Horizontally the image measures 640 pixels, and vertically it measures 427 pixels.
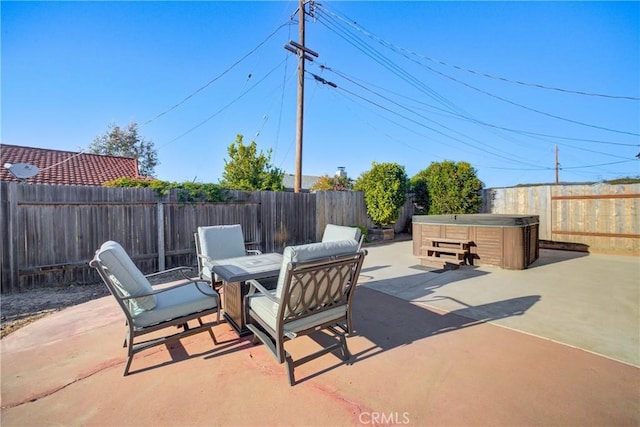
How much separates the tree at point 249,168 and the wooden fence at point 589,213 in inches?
394

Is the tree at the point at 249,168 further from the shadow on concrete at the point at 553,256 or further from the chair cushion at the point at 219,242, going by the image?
the shadow on concrete at the point at 553,256

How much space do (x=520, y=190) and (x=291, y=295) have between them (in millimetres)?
9923

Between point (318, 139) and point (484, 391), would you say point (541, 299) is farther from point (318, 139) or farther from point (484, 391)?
point (318, 139)

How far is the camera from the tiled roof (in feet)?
28.8

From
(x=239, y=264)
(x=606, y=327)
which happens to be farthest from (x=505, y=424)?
(x=239, y=264)

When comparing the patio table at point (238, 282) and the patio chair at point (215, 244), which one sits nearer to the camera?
the patio table at point (238, 282)

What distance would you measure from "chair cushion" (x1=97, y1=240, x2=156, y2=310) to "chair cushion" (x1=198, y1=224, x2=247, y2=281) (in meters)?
1.36

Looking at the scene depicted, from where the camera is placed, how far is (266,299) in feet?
7.89

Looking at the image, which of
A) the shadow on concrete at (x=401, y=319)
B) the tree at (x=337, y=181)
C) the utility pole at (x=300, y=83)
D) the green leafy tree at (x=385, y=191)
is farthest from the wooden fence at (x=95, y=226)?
the tree at (x=337, y=181)

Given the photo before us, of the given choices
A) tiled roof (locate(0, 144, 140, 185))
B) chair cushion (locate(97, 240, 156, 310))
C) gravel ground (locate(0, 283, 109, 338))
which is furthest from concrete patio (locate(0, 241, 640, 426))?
tiled roof (locate(0, 144, 140, 185))

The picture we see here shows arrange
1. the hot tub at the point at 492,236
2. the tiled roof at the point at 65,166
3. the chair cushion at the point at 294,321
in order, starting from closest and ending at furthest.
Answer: the chair cushion at the point at 294,321 → the hot tub at the point at 492,236 → the tiled roof at the point at 65,166

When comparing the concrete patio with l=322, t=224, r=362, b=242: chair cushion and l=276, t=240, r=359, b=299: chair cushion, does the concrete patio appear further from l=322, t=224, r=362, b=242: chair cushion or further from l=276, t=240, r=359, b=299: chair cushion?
l=322, t=224, r=362, b=242: chair cushion

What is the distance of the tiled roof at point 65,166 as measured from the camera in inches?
346

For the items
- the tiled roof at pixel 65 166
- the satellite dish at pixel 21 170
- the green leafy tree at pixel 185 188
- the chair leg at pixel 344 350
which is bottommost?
the chair leg at pixel 344 350
